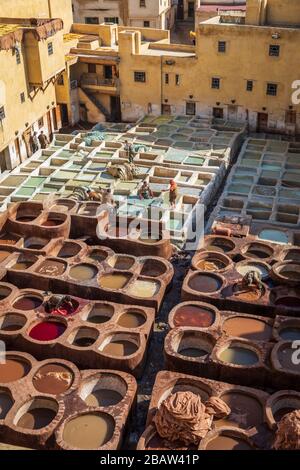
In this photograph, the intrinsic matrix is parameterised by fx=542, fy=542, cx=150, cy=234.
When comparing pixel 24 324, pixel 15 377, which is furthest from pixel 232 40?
pixel 15 377

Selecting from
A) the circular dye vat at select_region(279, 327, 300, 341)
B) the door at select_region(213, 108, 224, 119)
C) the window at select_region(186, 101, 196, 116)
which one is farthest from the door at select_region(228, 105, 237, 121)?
the circular dye vat at select_region(279, 327, 300, 341)

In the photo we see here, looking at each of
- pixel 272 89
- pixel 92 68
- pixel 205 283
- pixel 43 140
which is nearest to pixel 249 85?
pixel 272 89

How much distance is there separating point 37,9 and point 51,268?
87.0 feet

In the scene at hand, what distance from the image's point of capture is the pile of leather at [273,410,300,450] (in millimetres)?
14953

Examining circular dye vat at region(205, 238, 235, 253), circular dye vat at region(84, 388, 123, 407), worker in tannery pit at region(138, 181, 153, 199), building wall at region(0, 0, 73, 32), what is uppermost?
building wall at region(0, 0, 73, 32)

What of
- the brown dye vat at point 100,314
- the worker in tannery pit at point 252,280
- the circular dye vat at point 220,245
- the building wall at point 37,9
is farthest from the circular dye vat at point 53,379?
the building wall at point 37,9

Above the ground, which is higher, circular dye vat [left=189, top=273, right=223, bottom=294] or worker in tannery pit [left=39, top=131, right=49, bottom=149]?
worker in tannery pit [left=39, top=131, right=49, bottom=149]

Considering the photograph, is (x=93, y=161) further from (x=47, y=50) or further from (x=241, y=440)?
(x=241, y=440)

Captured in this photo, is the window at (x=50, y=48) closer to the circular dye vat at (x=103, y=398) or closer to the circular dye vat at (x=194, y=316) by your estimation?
the circular dye vat at (x=194, y=316)

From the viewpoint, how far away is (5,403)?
18.1m

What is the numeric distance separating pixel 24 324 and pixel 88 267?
4.36 meters

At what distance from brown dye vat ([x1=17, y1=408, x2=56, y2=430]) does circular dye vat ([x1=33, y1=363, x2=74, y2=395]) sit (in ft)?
2.18

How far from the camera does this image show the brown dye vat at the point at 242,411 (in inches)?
666

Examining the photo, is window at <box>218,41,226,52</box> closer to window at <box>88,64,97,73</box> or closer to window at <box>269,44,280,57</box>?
window at <box>269,44,280,57</box>
